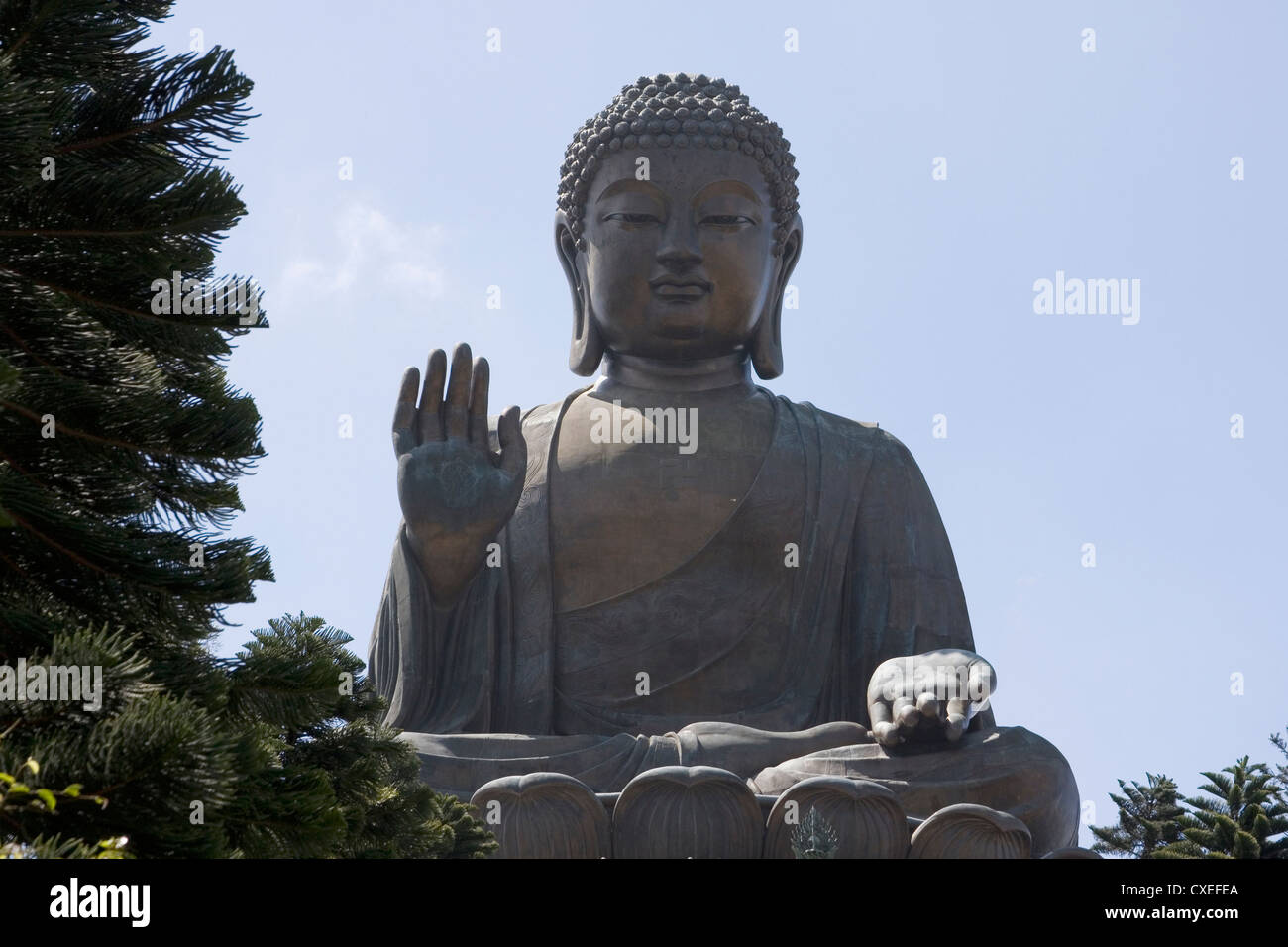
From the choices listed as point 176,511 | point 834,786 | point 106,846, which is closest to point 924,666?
point 834,786

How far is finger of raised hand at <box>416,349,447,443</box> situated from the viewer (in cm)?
959

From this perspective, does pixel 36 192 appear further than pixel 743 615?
No

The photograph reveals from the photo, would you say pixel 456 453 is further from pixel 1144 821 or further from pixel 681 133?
pixel 1144 821

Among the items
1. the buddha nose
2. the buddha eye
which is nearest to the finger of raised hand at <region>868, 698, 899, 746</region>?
the buddha nose

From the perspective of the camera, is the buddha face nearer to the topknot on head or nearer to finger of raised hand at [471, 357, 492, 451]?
the topknot on head

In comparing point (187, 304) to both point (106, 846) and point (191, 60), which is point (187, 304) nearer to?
point (191, 60)

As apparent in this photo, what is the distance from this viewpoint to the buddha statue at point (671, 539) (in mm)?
9594

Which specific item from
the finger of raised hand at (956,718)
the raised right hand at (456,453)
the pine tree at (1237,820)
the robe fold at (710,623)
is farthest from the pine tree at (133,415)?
the pine tree at (1237,820)

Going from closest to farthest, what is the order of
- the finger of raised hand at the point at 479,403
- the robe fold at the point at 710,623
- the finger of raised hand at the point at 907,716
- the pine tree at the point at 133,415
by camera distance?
the pine tree at the point at 133,415
the finger of raised hand at the point at 907,716
the finger of raised hand at the point at 479,403
the robe fold at the point at 710,623

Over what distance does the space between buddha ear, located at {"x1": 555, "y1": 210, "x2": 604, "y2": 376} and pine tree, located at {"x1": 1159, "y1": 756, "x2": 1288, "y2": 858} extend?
15.7 ft

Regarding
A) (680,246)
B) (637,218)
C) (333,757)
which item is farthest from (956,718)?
(333,757)

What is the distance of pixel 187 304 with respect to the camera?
5.98m

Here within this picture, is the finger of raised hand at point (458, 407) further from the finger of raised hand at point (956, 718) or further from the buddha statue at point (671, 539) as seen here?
the finger of raised hand at point (956, 718)

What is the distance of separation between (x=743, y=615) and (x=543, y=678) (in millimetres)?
1004
